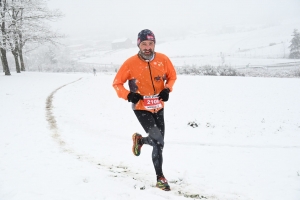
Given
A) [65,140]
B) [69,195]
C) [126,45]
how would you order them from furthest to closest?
[126,45]
[65,140]
[69,195]

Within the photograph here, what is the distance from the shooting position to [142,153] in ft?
20.4

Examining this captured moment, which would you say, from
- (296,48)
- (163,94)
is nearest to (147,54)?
(163,94)

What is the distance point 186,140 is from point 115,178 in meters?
4.71

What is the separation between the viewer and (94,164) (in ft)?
16.6

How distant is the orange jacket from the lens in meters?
4.14

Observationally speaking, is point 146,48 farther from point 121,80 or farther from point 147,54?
point 121,80

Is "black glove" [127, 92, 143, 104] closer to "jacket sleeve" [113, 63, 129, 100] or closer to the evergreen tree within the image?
"jacket sleeve" [113, 63, 129, 100]

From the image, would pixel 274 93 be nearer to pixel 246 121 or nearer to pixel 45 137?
pixel 246 121

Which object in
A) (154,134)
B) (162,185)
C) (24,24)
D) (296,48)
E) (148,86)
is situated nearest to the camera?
(162,185)

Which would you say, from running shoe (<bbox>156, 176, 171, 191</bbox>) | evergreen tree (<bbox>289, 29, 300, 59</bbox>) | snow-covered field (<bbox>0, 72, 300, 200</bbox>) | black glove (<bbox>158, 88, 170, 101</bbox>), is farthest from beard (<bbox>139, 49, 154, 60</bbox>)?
evergreen tree (<bbox>289, 29, 300, 59</bbox>)

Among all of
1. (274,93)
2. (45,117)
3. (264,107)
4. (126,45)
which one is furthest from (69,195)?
(126,45)

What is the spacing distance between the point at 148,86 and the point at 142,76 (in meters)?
0.21

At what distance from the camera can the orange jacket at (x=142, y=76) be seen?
13.6 ft

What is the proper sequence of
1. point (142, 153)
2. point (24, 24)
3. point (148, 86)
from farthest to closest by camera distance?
point (24, 24) → point (142, 153) → point (148, 86)
